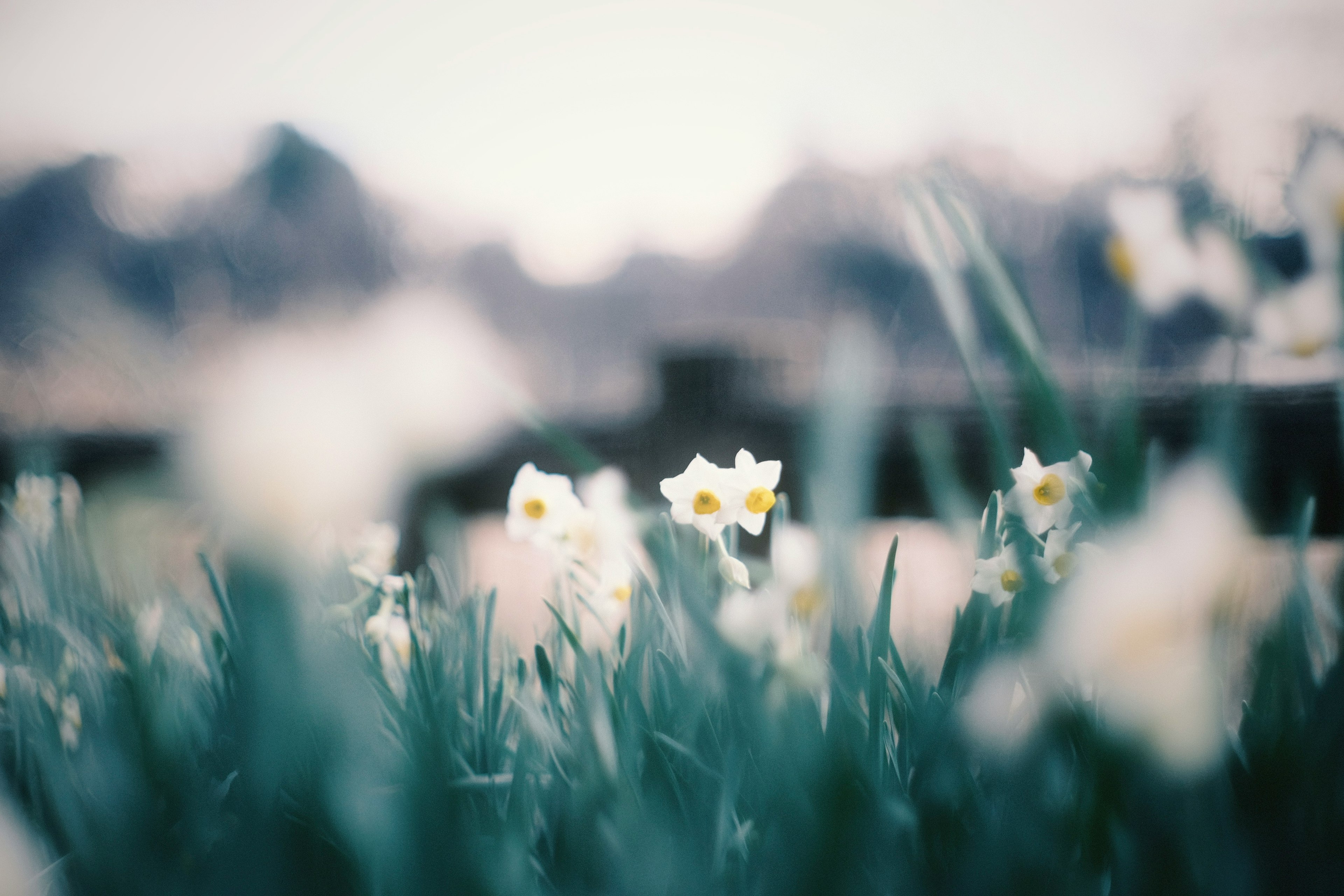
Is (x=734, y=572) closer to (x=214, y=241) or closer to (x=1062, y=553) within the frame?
(x=1062, y=553)

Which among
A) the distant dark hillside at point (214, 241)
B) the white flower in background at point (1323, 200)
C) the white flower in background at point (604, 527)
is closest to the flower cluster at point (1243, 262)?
the white flower in background at point (1323, 200)

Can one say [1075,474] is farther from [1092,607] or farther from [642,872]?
[642,872]

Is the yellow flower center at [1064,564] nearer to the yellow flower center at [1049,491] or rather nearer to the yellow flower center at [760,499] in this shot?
the yellow flower center at [1049,491]

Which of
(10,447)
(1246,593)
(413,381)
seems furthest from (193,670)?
(10,447)

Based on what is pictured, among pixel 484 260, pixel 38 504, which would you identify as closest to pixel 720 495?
pixel 38 504

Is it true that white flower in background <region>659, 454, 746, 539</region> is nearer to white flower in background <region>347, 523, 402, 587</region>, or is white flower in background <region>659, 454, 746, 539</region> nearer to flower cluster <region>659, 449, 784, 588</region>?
flower cluster <region>659, 449, 784, 588</region>

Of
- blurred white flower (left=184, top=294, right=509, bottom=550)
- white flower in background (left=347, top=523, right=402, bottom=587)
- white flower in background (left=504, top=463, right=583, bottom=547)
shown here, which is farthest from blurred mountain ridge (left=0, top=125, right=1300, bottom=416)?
white flower in background (left=504, top=463, right=583, bottom=547)
